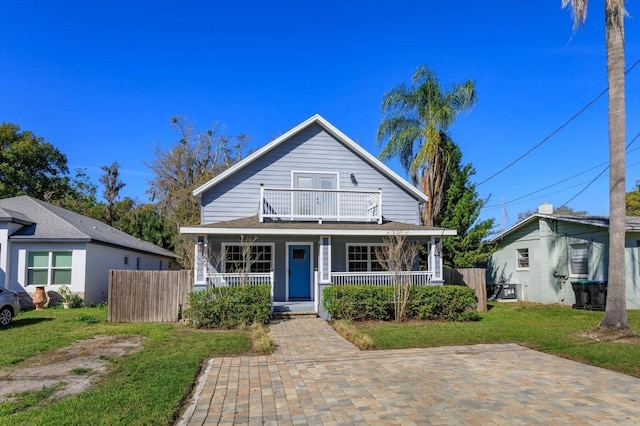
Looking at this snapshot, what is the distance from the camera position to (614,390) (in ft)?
19.2

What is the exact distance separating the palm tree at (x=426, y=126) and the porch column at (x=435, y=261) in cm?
465

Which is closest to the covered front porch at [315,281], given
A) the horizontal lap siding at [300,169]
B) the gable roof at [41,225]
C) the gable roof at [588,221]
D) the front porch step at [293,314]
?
the front porch step at [293,314]

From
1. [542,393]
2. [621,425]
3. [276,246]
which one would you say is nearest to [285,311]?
[276,246]

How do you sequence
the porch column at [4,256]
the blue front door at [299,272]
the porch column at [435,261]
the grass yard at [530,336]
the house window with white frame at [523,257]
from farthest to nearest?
the house window with white frame at [523,257] → the porch column at [4,256] → the blue front door at [299,272] → the porch column at [435,261] → the grass yard at [530,336]

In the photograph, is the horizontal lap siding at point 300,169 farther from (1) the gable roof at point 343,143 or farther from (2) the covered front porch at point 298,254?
(2) the covered front porch at point 298,254

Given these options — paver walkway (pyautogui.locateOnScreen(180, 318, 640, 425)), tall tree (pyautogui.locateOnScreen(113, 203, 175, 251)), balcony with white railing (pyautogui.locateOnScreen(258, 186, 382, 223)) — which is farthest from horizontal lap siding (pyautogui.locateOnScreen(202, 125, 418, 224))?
tall tree (pyautogui.locateOnScreen(113, 203, 175, 251))

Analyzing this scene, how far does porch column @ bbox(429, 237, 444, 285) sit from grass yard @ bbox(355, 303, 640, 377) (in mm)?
1875

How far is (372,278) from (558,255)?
31.6ft

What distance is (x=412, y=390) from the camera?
586cm

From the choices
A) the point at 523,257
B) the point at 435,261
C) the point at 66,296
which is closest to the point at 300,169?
the point at 435,261

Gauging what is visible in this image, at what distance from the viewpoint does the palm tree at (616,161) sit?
9977 millimetres

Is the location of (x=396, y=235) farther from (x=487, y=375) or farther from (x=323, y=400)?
(x=323, y=400)

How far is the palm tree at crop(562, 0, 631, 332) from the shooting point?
998 cm

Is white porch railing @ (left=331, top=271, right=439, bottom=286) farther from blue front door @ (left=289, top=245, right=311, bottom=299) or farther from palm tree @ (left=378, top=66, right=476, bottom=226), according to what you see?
palm tree @ (left=378, top=66, right=476, bottom=226)
